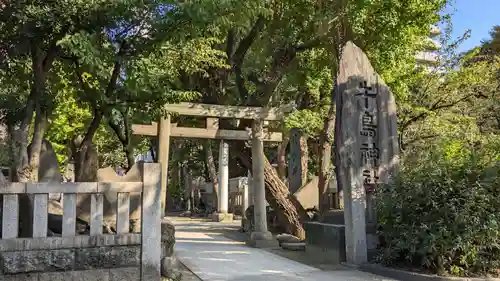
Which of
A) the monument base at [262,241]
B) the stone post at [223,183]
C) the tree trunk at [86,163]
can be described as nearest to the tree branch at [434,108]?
the monument base at [262,241]

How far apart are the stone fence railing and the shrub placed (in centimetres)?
392

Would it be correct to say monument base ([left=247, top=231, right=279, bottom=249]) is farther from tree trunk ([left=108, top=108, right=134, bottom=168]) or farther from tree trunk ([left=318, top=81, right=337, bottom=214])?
tree trunk ([left=108, top=108, right=134, bottom=168])

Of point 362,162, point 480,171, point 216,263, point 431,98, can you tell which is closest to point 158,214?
point 216,263

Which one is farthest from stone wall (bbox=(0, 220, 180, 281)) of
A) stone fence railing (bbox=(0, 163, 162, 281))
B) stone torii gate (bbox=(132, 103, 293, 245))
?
stone torii gate (bbox=(132, 103, 293, 245))

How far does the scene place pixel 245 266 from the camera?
8516 mm

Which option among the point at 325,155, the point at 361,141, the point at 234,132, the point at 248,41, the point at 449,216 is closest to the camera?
the point at 449,216

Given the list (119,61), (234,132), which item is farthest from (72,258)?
(234,132)

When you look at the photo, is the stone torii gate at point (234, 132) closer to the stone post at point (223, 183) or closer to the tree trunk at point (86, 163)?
the tree trunk at point (86, 163)

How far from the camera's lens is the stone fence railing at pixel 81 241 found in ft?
18.9

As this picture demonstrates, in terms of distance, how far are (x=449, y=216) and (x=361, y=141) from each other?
221 centimetres

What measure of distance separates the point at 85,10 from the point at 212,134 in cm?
724

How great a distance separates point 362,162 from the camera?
28.1ft

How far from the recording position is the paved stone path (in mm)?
7383

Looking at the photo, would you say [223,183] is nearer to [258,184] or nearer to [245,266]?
[258,184]
